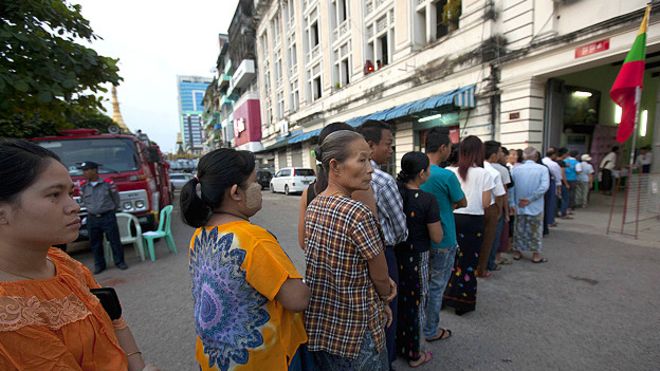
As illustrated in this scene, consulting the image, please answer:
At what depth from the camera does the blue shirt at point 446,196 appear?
2.56 meters

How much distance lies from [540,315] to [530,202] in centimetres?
195

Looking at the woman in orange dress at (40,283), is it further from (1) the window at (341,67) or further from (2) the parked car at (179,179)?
(2) the parked car at (179,179)

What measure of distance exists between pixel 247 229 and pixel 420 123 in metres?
11.8

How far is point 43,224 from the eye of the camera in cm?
96

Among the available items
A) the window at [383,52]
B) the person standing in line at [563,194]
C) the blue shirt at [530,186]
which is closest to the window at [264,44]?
the window at [383,52]

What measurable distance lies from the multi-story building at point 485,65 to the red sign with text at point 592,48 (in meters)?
0.02

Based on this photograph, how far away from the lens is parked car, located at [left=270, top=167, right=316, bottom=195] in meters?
15.1

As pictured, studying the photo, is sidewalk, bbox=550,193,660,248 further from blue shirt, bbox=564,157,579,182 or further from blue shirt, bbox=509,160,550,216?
blue shirt, bbox=509,160,550,216

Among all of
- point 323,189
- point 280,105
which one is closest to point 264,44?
point 280,105

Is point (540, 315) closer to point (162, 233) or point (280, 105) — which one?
point (162, 233)

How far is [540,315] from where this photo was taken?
10.1ft

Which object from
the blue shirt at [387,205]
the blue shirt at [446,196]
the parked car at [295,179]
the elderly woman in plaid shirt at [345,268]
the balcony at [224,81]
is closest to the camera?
the elderly woman in plaid shirt at [345,268]

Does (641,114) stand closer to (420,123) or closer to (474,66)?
(474,66)

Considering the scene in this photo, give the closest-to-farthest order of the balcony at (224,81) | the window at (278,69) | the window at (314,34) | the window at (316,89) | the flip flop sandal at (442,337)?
the flip flop sandal at (442,337)
the window at (314,34)
the window at (316,89)
the window at (278,69)
the balcony at (224,81)
